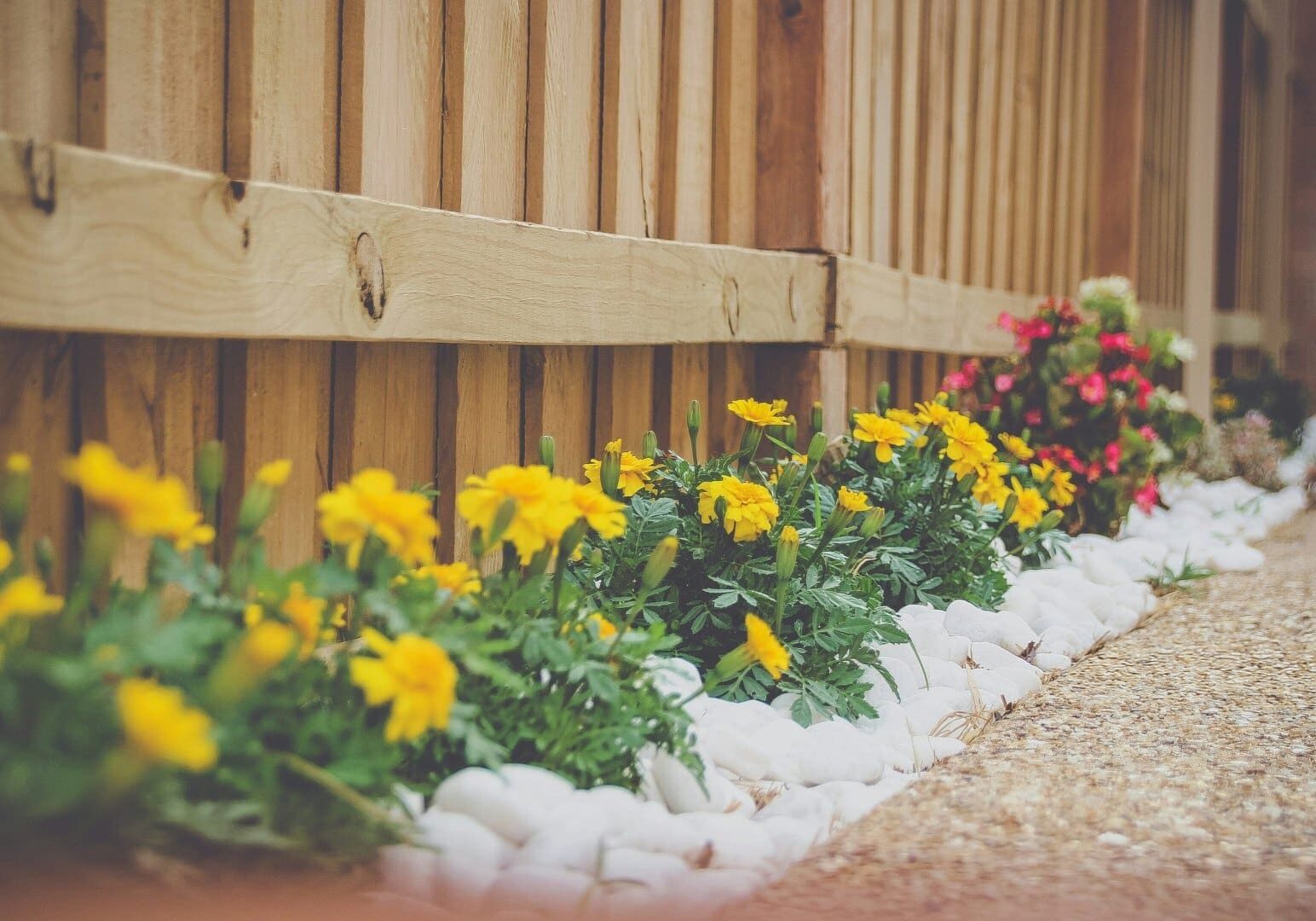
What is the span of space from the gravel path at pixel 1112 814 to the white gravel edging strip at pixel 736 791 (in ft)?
0.18

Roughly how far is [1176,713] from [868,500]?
695mm

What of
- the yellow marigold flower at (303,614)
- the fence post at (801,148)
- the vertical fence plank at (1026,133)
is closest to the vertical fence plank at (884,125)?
the fence post at (801,148)

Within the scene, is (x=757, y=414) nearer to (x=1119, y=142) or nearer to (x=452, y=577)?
(x=452, y=577)

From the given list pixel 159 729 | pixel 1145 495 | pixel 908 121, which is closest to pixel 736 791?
pixel 159 729

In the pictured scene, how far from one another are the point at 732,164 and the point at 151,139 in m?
1.43

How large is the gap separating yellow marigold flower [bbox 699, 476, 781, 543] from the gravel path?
0.41 metres

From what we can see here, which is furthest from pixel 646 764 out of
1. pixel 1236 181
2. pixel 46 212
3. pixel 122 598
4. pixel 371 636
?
pixel 1236 181

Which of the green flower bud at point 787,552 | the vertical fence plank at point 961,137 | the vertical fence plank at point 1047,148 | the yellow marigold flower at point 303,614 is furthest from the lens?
the vertical fence plank at point 1047,148

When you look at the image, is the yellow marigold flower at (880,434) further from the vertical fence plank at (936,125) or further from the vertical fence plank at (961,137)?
the vertical fence plank at (961,137)

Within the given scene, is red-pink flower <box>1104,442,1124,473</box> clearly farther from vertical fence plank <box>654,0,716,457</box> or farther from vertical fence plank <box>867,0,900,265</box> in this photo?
vertical fence plank <box>654,0,716,457</box>

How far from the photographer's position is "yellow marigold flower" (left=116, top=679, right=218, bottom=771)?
74 centimetres

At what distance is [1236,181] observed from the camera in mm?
8242

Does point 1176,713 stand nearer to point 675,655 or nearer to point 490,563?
point 675,655

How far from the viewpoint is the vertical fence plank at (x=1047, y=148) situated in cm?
449
